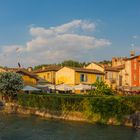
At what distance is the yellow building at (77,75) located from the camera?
63334mm

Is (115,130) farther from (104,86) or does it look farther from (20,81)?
(20,81)

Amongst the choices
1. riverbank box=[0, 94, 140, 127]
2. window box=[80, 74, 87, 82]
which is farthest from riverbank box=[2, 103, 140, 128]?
window box=[80, 74, 87, 82]

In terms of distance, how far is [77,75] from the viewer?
63.5 meters

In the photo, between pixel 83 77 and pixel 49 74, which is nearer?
pixel 83 77

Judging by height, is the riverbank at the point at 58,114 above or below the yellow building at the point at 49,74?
below

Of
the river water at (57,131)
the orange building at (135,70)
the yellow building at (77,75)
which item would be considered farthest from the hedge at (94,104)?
the orange building at (135,70)

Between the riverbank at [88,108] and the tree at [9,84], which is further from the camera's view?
the tree at [9,84]

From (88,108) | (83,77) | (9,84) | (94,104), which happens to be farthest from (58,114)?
(83,77)

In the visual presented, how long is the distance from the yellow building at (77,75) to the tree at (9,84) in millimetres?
19864

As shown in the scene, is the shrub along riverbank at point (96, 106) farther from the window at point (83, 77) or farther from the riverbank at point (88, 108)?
the window at point (83, 77)

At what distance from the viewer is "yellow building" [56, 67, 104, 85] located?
6333 cm

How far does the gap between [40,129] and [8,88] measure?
1669 centimetres

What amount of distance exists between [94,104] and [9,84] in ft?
51.7

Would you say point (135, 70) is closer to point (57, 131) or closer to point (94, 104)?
point (94, 104)
